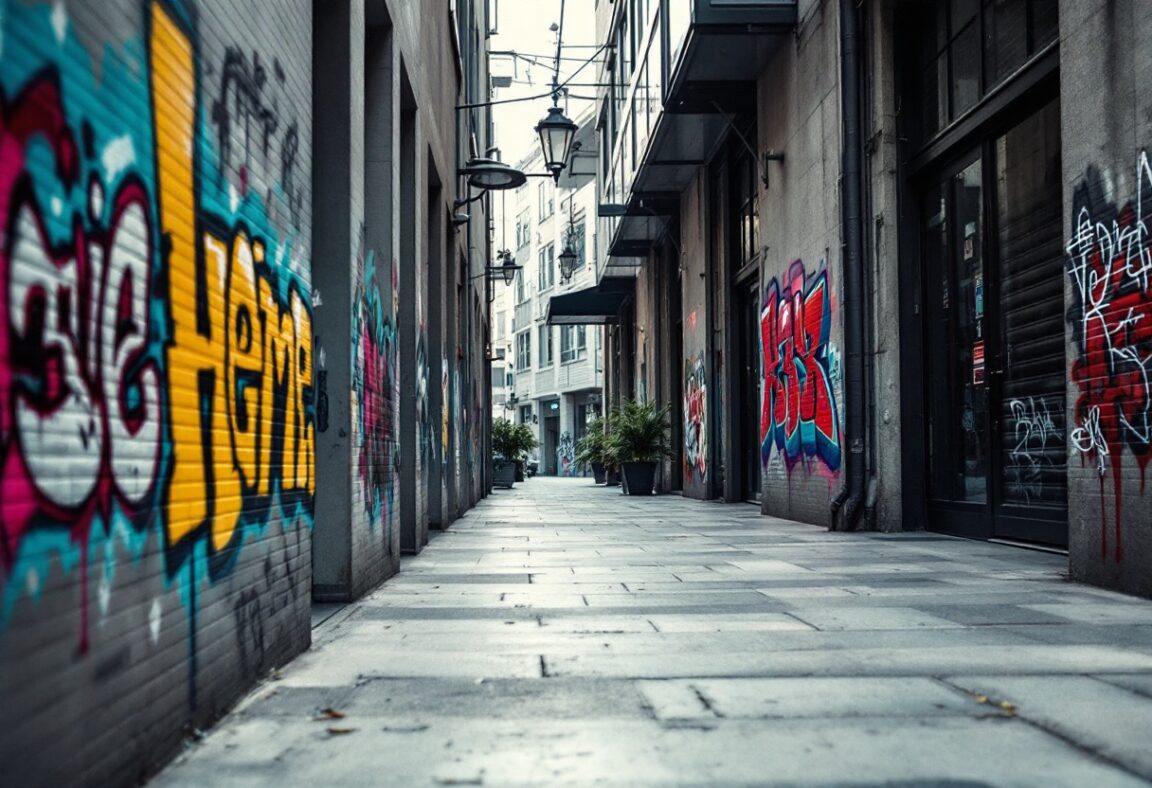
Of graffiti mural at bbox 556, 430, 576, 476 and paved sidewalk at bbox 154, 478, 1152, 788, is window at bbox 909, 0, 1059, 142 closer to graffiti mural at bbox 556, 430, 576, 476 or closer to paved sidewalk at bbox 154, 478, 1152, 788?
paved sidewalk at bbox 154, 478, 1152, 788

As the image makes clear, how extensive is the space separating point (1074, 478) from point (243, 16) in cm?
523

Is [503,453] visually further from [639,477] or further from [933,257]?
[933,257]

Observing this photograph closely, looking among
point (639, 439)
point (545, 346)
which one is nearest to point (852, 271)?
point (639, 439)

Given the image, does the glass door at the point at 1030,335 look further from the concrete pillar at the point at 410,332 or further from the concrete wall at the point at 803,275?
the concrete pillar at the point at 410,332

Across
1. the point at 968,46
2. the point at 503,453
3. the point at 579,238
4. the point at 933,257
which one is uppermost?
the point at 579,238

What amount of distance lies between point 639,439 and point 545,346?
31.5 meters

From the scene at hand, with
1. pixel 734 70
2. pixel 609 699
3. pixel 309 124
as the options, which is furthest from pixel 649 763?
pixel 734 70

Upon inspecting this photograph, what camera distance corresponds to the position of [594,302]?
104 ft

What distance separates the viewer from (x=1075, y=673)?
12.9ft

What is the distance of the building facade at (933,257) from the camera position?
604 centimetres

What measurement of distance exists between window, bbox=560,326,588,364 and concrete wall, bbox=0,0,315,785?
1687 inches

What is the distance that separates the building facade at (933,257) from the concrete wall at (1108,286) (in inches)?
0.5

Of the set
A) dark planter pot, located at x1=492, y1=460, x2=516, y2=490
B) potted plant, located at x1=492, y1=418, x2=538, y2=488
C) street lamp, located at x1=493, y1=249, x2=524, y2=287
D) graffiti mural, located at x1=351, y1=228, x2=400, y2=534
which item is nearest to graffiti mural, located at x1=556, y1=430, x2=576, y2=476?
potted plant, located at x1=492, y1=418, x2=538, y2=488

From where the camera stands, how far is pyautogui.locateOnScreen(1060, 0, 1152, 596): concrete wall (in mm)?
5699
